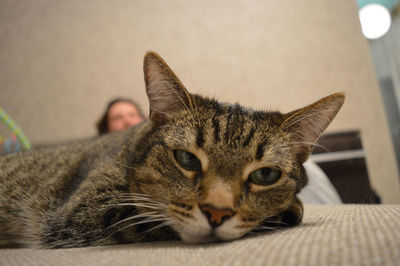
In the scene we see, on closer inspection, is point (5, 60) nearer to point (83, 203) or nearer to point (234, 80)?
point (234, 80)

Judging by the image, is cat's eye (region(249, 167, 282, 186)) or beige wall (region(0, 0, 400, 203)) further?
beige wall (region(0, 0, 400, 203))

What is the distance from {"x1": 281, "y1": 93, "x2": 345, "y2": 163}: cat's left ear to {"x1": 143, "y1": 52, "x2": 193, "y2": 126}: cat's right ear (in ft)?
0.99

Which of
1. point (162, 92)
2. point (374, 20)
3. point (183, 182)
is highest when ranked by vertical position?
point (374, 20)

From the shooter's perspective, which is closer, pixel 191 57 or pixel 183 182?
pixel 183 182

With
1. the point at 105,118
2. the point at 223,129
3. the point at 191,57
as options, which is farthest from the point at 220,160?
the point at 191,57

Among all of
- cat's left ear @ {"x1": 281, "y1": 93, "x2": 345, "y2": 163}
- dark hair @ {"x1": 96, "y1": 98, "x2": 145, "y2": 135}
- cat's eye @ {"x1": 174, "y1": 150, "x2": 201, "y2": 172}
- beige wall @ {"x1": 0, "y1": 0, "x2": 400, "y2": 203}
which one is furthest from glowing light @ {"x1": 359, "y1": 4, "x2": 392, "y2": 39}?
cat's eye @ {"x1": 174, "y1": 150, "x2": 201, "y2": 172}

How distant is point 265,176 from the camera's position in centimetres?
67

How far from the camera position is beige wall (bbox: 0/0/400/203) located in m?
2.81

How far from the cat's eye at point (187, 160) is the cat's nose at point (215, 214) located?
0.38 feet

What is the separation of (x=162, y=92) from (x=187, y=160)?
227 mm

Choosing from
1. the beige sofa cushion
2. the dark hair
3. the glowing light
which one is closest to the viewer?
the beige sofa cushion

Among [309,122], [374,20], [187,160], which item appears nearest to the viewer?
[187,160]

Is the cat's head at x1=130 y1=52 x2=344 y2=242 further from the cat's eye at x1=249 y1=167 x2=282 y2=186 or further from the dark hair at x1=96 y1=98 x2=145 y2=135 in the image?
the dark hair at x1=96 y1=98 x2=145 y2=135

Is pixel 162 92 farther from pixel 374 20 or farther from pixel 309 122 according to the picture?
pixel 374 20
